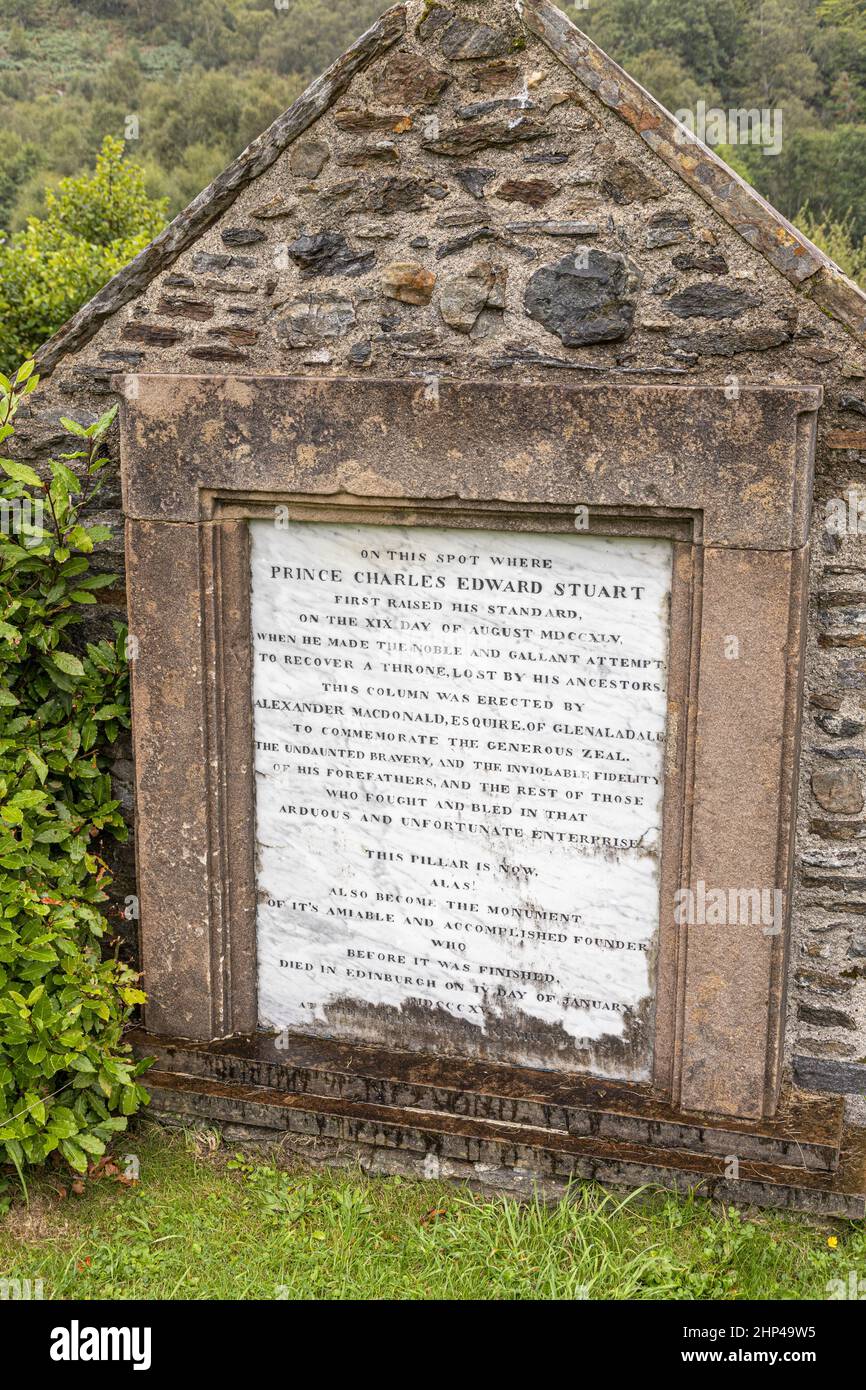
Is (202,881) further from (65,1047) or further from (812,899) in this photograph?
(812,899)

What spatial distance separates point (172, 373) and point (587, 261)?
127 cm

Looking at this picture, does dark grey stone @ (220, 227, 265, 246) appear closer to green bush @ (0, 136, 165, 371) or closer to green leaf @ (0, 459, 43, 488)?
green leaf @ (0, 459, 43, 488)

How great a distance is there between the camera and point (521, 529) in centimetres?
346

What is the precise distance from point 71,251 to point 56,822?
670 centimetres

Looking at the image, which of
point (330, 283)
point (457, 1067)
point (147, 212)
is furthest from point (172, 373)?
point (147, 212)

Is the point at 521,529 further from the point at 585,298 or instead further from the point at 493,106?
the point at 493,106

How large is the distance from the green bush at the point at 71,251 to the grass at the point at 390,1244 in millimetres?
5569

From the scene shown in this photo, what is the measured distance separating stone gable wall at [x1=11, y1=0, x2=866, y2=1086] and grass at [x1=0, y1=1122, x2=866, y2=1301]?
64 cm

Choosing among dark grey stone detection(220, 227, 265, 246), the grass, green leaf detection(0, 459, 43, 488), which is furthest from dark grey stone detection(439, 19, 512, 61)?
the grass

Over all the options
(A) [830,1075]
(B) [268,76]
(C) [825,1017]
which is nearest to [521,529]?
(C) [825,1017]

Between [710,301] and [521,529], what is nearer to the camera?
[710,301]

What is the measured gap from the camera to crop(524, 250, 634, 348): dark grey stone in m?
3.28

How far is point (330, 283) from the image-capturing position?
354cm

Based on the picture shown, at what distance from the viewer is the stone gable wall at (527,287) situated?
322 cm
